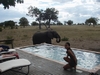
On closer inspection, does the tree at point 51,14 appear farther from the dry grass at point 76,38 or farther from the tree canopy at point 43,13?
the dry grass at point 76,38

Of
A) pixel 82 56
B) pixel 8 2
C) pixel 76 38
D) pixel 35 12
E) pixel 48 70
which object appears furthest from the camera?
pixel 35 12

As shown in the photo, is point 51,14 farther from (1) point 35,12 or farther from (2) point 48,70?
(2) point 48,70

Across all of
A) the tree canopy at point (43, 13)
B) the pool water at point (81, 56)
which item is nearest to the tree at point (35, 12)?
the tree canopy at point (43, 13)

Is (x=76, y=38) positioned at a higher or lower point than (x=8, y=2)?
lower

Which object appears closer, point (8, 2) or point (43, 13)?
point (8, 2)

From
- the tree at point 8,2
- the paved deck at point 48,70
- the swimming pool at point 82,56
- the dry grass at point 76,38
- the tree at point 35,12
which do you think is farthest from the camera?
the tree at point 35,12

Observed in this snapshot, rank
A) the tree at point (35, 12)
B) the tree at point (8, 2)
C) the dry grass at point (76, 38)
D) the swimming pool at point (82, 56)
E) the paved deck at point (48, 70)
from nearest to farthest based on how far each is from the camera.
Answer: the paved deck at point (48, 70) → the swimming pool at point (82, 56) → the dry grass at point (76, 38) → the tree at point (8, 2) → the tree at point (35, 12)

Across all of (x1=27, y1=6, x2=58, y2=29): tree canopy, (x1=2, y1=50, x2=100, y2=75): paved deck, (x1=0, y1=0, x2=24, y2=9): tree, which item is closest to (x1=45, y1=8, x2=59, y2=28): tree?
(x1=27, y1=6, x2=58, y2=29): tree canopy

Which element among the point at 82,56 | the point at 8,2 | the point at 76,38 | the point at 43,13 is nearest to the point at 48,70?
the point at 82,56

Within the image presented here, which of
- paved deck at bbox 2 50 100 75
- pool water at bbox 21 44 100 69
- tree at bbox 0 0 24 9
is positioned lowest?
pool water at bbox 21 44 100 69

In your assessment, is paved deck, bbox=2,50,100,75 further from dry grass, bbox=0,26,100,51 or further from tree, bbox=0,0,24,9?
tree, bbox=0,0,24,9

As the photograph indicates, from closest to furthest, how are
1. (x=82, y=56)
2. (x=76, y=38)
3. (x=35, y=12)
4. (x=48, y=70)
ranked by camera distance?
(x=48, y=70) < (x=82, y=56) < (x=76, y=38) < (x=35, y=12)

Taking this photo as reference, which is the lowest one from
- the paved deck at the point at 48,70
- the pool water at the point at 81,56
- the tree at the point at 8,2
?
the pool water at the point at 81,56

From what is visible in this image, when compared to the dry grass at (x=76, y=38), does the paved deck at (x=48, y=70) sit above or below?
above
